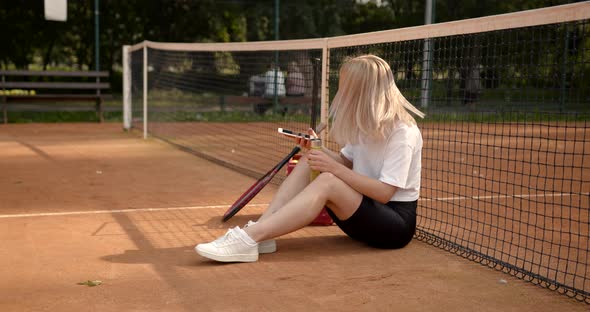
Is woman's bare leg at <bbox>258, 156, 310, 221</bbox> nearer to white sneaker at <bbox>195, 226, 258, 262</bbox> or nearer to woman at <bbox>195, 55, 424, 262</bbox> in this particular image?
woman at <bbox>195, 55, 424, 262</bbox>

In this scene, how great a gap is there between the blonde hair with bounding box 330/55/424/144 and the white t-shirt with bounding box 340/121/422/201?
0.22 feet

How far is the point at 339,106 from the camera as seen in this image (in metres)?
3.94

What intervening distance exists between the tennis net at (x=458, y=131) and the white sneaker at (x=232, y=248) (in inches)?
48.3

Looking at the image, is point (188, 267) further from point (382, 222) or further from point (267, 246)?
point (382, 222)

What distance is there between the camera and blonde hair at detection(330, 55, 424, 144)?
3.82 metres

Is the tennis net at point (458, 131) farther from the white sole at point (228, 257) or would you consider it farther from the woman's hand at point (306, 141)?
the white sole at point (228, 257)

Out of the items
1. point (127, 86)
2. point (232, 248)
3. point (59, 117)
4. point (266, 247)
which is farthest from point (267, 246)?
point (59, 117)

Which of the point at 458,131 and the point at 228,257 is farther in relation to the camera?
the point at 458,131

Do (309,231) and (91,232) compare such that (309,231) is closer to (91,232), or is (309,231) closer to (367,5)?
(91,232)

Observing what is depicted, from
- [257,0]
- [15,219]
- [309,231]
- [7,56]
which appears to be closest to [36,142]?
[15,219]

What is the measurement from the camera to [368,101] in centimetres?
382

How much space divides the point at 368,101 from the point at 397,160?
35cm

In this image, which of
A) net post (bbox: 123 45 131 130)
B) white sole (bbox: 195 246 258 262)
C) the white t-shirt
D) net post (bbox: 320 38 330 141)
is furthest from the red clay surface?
net post (bbox: 123 45 131 130)

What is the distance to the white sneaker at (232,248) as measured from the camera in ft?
12.3
